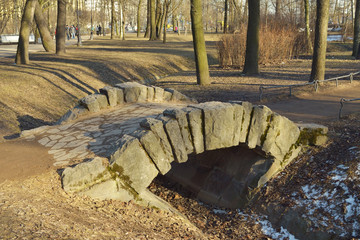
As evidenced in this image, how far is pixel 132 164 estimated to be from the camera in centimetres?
559

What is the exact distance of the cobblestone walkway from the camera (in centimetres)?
586

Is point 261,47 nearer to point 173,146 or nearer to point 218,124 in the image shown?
point 218,124

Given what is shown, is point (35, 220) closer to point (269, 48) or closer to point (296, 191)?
point (296, 191)

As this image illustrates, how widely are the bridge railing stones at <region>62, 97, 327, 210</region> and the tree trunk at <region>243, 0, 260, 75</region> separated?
8328 millimetres

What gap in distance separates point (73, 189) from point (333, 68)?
1360 centimetres

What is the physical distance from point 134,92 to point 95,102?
3.55 ft

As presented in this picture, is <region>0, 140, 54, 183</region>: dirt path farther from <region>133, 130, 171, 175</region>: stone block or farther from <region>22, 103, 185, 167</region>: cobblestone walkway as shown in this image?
<region>133, 130, 171, 175</region>: stone block

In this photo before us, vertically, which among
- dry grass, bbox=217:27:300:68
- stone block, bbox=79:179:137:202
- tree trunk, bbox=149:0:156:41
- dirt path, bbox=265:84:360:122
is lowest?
stone block, bbox=79:179:137:202

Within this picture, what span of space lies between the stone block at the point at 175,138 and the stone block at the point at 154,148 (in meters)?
→ 0.19

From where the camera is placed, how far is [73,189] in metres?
5.09

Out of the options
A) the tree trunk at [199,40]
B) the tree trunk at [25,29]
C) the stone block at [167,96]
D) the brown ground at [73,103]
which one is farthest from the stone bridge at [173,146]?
the tree trunk at [25,29]

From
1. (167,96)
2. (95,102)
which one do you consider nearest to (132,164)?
(95,102)

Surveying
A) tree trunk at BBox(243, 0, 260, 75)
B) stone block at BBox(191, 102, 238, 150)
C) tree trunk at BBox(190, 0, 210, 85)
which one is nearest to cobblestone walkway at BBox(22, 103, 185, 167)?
stone block at BBox(191, 102, 238, 150)

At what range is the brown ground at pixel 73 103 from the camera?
14.2ft
